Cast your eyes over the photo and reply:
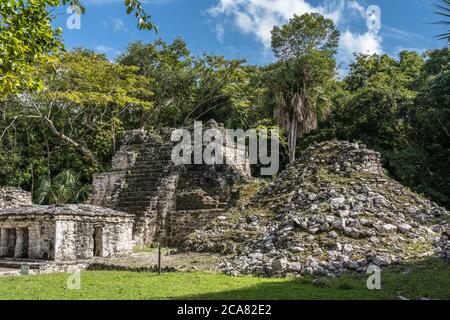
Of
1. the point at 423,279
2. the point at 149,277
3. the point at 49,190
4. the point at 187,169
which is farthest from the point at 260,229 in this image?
the point at 49,190

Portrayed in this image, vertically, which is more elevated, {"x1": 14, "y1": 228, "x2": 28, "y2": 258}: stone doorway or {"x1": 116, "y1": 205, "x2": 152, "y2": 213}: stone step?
{"x1": 116, "y1": 205, "x2": 152, "y2": 213}: stone step

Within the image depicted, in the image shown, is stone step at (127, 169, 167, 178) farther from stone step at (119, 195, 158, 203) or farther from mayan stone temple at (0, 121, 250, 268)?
stone step at (119, 195, 158, 203)

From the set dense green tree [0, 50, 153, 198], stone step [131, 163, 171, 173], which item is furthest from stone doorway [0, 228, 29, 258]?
dense green tree [0, 50, 153, 198]

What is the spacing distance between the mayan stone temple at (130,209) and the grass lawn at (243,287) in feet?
10.8

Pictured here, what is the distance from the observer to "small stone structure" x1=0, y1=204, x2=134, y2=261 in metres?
12.8

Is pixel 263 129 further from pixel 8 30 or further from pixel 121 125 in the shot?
pixel 8 30

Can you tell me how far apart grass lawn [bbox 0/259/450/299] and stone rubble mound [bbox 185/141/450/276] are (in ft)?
2.10

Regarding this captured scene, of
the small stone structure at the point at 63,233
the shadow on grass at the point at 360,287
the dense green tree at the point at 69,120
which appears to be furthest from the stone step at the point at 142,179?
the shadow on grass at the point at 360,287

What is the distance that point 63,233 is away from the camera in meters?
12.8

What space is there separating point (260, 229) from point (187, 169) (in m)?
6.28

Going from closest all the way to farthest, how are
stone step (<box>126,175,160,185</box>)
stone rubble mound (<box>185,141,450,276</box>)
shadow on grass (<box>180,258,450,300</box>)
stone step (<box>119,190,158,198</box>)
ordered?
shadow on grass (<box>180,258,450,300</box>) < stone rubble mound (<box>185,141,450,276</box>) < stone step (<box>119,190,158,198</box>) < stone step (<box>126,175,160,185</box>)

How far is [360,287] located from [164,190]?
406 inches

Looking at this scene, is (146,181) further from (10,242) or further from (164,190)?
(10,242)

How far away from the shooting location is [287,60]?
21.4 m
